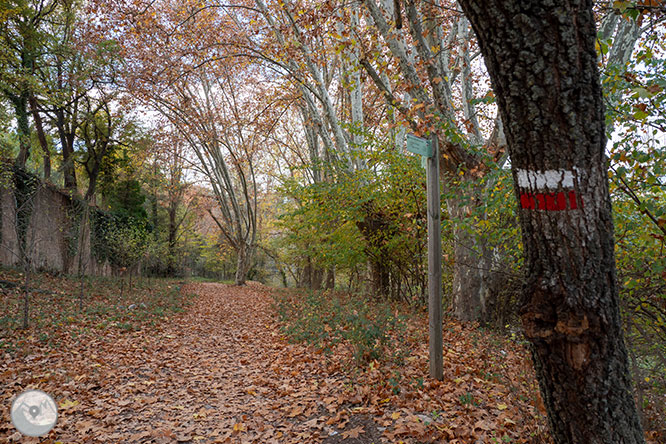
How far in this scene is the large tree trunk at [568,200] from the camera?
5.17 ft

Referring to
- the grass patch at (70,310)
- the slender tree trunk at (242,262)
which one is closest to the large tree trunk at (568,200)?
the grass patch at (70,310)

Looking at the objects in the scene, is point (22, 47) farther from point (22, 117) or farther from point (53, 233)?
point (53, 233)

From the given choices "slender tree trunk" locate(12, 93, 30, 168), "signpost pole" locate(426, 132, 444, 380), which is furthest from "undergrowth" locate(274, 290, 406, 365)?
"slender tree trunk" locate(12, 93, 30, 168)

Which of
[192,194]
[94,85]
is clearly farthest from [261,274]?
[94,85]

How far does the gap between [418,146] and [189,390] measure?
425cm

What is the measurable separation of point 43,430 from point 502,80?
4853 mm

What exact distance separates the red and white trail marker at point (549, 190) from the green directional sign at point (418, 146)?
7.50 feet

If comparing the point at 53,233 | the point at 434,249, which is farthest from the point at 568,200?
the point at 53,233

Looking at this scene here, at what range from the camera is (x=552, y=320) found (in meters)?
1.67

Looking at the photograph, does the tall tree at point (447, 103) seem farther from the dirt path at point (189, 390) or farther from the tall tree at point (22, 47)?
the tall tree at point (22, 47)

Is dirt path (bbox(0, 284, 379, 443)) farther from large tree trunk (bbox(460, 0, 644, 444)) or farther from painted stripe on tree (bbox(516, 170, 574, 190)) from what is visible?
painted stripe on tree (bbox(516, 170, 574, 190))

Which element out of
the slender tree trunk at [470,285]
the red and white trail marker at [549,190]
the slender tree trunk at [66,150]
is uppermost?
the slender tree trunk at [66,150]

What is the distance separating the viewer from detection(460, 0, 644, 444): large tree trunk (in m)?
1.58

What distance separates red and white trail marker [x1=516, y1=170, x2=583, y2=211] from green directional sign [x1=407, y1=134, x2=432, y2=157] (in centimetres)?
228
